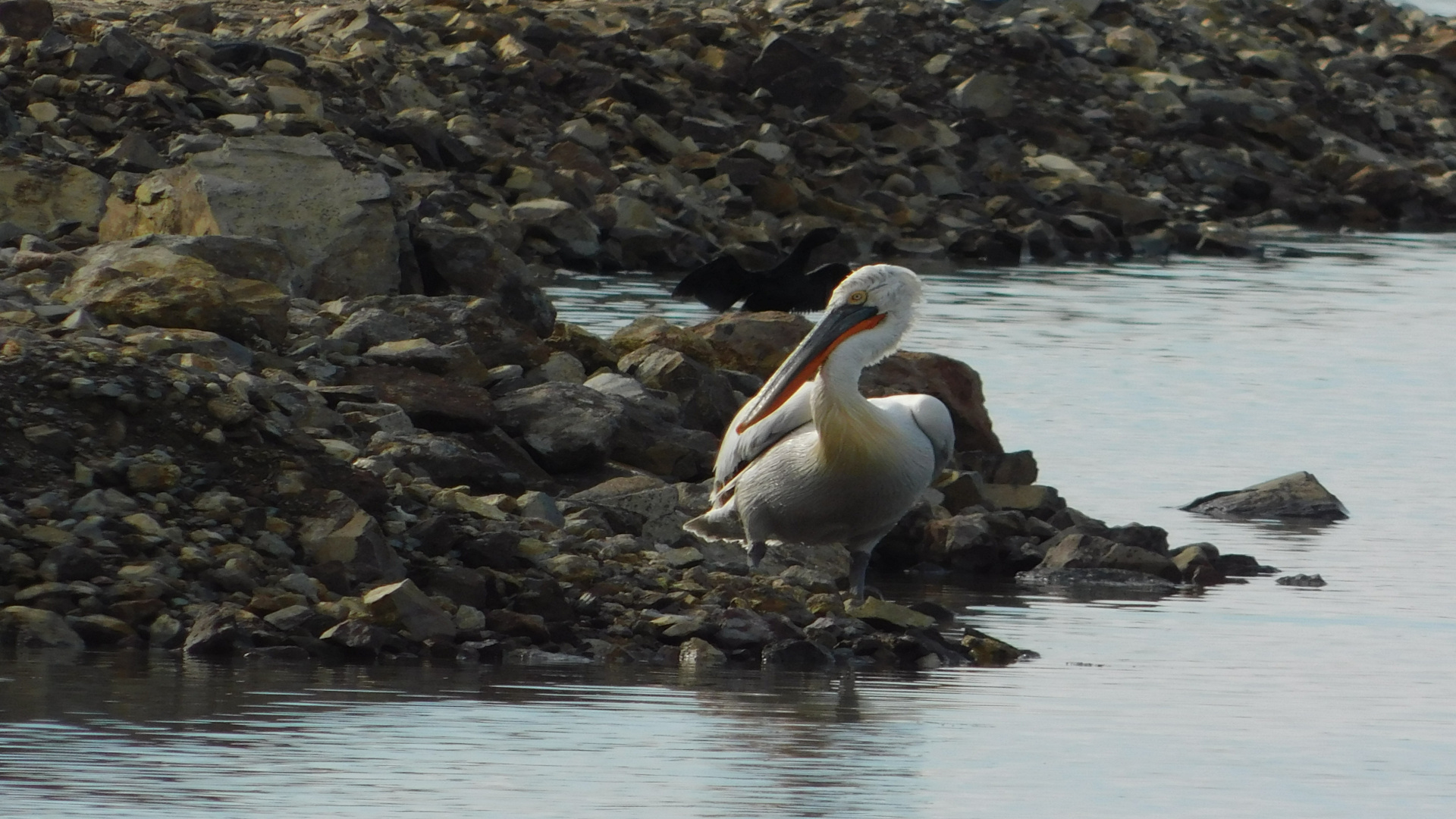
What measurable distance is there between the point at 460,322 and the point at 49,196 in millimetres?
6195

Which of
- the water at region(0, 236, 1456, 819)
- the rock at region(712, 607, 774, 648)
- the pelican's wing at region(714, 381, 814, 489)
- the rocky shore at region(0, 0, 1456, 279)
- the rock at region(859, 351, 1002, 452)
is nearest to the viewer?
the water at region(0, 236, 1456, 819)

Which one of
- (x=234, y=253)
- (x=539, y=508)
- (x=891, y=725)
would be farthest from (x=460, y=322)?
(x=891, y=725)

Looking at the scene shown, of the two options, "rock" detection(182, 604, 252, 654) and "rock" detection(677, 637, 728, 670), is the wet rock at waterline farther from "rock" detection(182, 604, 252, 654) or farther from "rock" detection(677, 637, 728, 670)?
"rock" detection(182, 604, 252, 654)

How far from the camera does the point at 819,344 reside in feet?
31.6

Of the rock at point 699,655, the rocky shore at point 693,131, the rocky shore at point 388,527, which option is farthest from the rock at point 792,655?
the rocky shore at point 693,131

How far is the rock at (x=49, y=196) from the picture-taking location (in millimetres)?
16984


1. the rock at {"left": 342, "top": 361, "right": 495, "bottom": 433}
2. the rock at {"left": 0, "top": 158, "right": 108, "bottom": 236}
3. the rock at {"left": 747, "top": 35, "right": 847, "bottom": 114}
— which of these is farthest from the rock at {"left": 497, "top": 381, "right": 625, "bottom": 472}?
the rock at {"left": 747, "top": 35, "right": 847, "bottom": 114}

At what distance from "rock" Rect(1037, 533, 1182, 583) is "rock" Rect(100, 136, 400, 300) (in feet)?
16.2

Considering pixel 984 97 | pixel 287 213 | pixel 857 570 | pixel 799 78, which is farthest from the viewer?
pixel 984 97

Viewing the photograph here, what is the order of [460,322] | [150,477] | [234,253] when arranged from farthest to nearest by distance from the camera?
1. [460,322]
2. [234,253]
3. [150,477]

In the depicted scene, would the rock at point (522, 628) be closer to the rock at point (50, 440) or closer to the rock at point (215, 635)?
the rock at point (215, 635)

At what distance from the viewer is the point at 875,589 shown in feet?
34.2

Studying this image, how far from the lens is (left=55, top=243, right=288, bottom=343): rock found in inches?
410

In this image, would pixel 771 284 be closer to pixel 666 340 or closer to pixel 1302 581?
pixel 666 340
